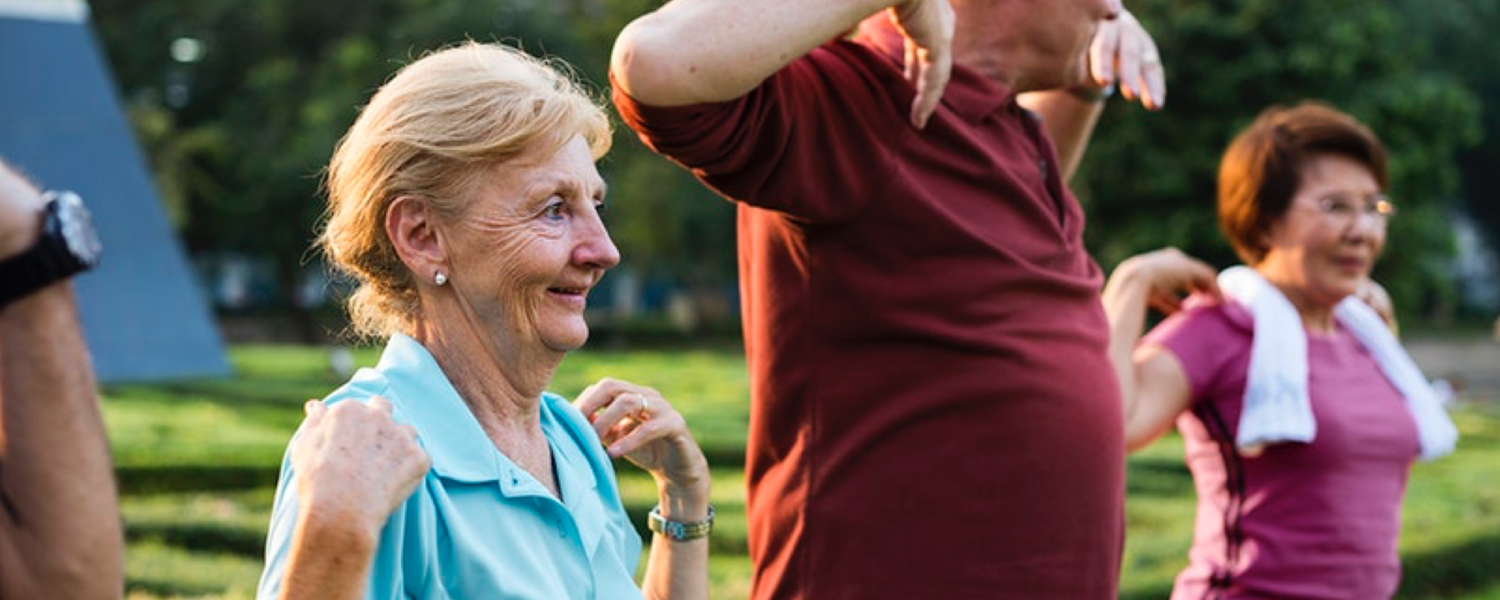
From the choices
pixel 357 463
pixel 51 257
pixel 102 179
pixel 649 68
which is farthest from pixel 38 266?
pixel 102 179

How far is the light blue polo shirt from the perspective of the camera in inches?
67.9

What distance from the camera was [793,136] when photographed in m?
2.22

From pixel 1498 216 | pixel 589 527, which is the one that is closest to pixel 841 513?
pixel 589 527

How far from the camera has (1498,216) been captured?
42.8 m

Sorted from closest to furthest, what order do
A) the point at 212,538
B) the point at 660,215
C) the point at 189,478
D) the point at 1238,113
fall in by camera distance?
1. the point at 212,538
2. the point at 189,478
3. the point at 1238,113
4. the point at 660,215

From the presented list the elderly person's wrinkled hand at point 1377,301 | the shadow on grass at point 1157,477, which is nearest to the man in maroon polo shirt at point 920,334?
the elderly person's wrinkled hand at point 1377,301

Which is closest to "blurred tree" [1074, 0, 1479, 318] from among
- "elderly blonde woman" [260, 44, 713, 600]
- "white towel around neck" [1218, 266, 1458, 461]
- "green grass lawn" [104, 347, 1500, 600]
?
"green grass lawn" [104, 347, 1500, 600]

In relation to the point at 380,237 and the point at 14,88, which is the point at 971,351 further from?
the point at 14,88

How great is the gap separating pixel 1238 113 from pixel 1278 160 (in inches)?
842

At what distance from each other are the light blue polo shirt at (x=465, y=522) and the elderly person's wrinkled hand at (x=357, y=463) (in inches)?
2.9

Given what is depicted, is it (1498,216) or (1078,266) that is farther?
(1498,216)

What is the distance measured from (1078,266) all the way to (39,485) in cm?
162

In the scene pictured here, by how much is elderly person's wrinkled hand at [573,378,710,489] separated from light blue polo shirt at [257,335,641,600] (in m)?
0.14

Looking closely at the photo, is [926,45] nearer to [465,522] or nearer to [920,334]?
[920,334]
